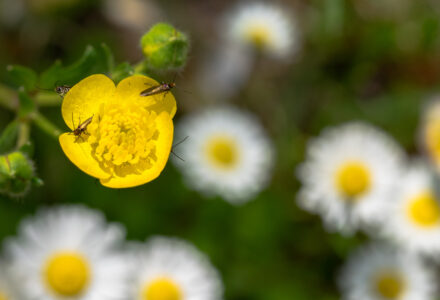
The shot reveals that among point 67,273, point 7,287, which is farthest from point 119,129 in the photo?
point 7,287

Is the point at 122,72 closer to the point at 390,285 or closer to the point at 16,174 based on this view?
the point at 16,174

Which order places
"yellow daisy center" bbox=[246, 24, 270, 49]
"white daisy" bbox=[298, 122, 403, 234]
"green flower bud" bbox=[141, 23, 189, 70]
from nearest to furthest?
"green flower bud" bbox=[141, 23, 189, 70], "white daisy" bbox=[298, 122, 403, 234], "yellow daisy center" bbox=[246, 24, 270, 49]

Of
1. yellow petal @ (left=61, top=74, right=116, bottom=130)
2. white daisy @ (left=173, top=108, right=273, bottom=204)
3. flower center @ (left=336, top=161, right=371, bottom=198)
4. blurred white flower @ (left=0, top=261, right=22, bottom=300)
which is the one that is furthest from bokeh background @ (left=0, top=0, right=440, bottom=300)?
yellow petal @ (left=61, top=74, right=116, bottom=130)

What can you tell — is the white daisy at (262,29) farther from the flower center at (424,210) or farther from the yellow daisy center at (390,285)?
the yellow daisy center at (390,285)

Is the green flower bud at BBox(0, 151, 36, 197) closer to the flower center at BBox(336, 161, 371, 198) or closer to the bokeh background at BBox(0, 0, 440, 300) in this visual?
the bokeh background at BBox(0, 0, 440, 300)

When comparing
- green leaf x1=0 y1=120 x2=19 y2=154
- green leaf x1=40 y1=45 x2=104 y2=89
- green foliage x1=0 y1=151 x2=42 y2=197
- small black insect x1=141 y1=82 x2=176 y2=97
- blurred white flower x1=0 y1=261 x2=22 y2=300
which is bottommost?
green foliage x1=0 y1=151 x2=42 y2=197

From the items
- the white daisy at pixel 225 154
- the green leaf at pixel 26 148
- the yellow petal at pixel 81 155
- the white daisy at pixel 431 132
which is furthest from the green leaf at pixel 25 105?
the white daisy at pixel 431 132
